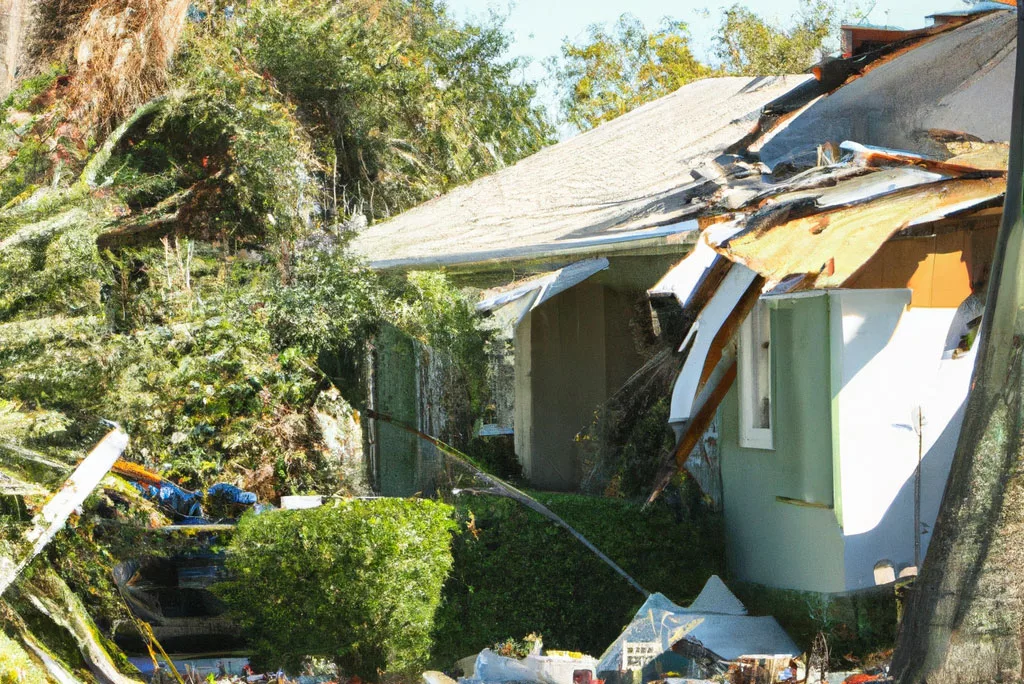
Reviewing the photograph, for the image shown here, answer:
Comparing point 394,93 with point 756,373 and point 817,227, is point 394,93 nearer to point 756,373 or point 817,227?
point 756,373

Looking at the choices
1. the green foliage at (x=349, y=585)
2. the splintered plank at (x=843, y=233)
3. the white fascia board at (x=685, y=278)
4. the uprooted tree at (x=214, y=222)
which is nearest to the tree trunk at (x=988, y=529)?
the splintered plank at (x=843, y=233)

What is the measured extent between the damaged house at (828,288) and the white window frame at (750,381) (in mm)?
15

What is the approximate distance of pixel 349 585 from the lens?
737 centimetres

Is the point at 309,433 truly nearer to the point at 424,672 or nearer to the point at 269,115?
the point at 424,672

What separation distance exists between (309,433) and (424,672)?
336 centimetres

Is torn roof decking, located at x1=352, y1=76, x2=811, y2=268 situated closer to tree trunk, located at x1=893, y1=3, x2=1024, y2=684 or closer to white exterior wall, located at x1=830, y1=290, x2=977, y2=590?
white exterior wall, located at x1=830, y1=290, x2=977, y2=590

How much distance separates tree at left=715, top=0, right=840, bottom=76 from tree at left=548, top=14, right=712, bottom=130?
4.18 feet

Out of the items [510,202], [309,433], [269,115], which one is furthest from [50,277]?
[269,115]

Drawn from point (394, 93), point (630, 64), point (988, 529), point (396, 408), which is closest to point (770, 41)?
point (630, 64)

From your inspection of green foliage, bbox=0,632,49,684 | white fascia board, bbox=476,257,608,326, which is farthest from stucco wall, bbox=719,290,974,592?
green foliage, bbox=0,632,49,684

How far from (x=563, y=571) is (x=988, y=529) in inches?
137

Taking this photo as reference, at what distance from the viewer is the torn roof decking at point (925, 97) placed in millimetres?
7527

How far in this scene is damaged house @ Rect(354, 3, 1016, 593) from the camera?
21.7ft

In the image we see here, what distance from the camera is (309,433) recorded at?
1012 centimetres
